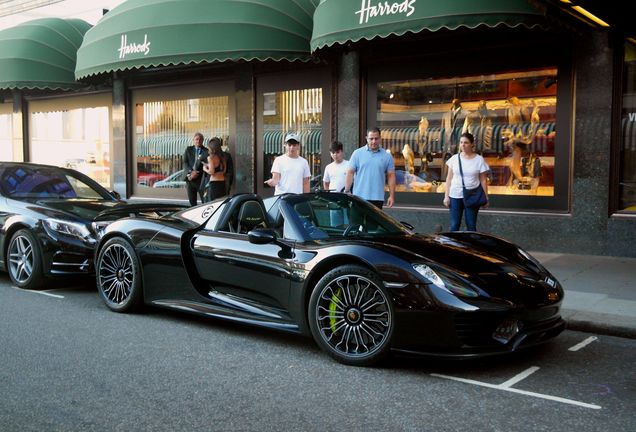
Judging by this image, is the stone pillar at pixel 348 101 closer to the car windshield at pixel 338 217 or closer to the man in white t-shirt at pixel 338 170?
the man in white t-shirt at pixel 338 170

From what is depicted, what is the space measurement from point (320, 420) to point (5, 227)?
5.64m

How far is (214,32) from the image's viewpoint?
37.3ft

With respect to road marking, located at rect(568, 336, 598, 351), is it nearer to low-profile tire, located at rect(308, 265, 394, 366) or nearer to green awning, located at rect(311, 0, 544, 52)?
low-profile tire, located at rect(308, 265, 394, 366)

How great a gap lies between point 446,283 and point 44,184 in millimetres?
6319

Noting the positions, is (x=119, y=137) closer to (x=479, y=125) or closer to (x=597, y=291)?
(x=479, y=125)

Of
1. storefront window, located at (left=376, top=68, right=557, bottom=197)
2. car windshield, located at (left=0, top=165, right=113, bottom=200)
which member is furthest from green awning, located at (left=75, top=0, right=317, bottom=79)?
car windshield, located at (left=0, top=165, right=113, bottom=200)

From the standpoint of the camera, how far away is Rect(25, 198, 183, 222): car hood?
7.75m

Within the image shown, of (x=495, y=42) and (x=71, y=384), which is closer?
(x=71, y=384)

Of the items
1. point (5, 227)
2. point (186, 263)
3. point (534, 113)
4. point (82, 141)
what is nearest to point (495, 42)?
point (534, 113)

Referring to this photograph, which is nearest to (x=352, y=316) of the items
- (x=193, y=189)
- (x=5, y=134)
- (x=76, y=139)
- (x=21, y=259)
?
(x=21, y=259)

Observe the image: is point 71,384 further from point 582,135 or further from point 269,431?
point 582,135

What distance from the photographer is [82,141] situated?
59.1ft

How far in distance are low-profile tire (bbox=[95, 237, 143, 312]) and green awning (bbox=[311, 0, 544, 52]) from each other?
184 inches

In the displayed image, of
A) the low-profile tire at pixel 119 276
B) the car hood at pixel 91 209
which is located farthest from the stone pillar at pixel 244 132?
the low-profile tire at pixel 119 276
